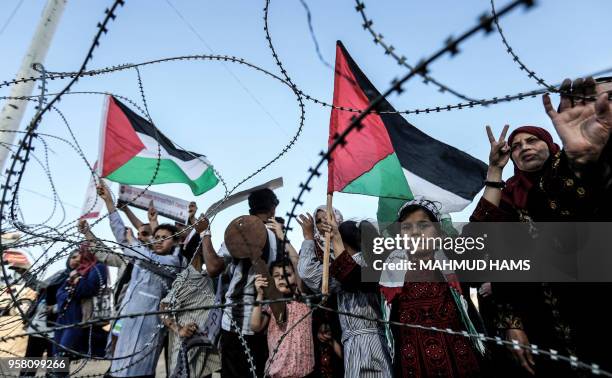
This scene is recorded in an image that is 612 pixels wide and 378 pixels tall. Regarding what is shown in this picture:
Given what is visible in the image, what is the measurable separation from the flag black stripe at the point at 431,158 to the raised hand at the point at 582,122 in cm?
246

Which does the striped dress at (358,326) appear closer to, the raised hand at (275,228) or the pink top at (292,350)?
the pink top at (292,350)

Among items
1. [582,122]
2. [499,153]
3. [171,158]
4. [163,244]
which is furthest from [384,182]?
[171,158]

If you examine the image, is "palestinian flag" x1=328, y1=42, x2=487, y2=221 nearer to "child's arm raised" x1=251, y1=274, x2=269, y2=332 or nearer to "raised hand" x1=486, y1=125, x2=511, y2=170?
"child's arm raised" x1=251, y1=274, x2=269, y2=332

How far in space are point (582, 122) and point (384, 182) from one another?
7.75ft

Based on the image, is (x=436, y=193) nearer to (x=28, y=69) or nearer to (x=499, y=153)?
(x=499, y=153)

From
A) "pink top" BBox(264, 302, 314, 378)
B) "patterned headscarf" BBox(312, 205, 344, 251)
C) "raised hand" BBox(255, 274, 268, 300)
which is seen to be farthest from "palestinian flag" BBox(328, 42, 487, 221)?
"pink top" BBox(264, 302, 314, 378)

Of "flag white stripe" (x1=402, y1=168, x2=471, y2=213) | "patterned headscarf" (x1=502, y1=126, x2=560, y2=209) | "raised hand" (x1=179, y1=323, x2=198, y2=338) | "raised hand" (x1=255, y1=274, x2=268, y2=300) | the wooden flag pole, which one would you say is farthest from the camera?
"flag white stripe" (x1=402, y1=168, x2=471, y2=213)

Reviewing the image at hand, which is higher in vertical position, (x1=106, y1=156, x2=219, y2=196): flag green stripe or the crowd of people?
(x1=106, y1=156, x2=219, y2=196): flag green stripe

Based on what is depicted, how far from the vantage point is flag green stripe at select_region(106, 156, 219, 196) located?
655 cm

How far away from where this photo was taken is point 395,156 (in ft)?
15.8

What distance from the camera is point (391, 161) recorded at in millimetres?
4754

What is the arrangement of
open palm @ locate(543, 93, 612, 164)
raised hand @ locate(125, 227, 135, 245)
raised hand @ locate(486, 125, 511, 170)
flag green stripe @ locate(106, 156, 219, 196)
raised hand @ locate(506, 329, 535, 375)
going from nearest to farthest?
open palm @ locate(543, 93, 612, 164)
raised hand @ locate(506, 329, 535, 375)
raised hand @ locate(486, 125, 511, 170)
raised hand @ locate(125, 227, 135, 245)
flag green stripe @ locate(106, 156, 219, 196)

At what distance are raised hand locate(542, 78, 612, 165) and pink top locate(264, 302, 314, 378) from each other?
92.4 inches

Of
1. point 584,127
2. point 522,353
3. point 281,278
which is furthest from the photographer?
point 281,278
